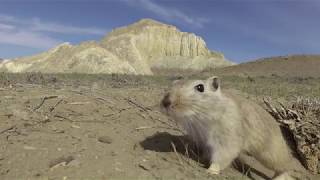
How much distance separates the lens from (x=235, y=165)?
5594 mm

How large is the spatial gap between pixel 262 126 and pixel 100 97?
2.67 m

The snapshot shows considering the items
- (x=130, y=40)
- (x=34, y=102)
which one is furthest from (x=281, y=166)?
(x=130, y=40)

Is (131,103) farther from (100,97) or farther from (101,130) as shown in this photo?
(101,130)

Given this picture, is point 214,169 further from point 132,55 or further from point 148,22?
point 148,22

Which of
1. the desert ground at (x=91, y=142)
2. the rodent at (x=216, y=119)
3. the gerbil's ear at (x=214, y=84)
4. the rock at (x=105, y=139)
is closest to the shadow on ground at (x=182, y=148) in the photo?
the desert ground at (x=91, y=142)

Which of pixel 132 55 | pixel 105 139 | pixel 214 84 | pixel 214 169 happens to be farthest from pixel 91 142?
pixel 132 55

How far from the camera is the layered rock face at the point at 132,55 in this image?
30219 mm

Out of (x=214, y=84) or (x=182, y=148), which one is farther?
(x=182, y=148)

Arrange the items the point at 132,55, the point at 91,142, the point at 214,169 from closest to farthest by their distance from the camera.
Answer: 1. the point at 214,169
2. the point at 91,142
3. the point at 132,55

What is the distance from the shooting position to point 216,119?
480cm

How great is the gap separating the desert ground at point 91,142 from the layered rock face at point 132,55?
22954 mm

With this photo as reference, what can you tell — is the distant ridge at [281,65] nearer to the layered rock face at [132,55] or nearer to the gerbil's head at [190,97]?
the layered rock face at [132,55]

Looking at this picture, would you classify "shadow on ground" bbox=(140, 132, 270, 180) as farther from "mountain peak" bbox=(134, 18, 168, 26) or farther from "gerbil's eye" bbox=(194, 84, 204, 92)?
"mountain peak" bbox=(134, 18, 168, 26)

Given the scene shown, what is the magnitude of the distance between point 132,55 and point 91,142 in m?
32.6
